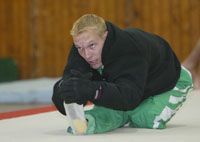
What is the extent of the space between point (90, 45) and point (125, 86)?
0.22 m

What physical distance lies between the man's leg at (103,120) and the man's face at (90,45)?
0.93 feet

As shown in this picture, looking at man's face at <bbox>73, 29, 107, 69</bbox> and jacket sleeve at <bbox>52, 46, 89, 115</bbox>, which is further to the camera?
jacket sleeve at <bbox>52, 46, 89, 115</bbox>

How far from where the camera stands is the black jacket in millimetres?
2264

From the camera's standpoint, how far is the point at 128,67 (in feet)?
7.68

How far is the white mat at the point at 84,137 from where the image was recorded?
2283 mm

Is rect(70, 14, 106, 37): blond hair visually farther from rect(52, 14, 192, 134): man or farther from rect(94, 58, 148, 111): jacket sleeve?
rect(94, 58, 148, 111): jacket sleeve

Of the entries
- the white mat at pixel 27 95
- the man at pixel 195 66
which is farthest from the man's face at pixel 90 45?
the white mat at pixel 27 95

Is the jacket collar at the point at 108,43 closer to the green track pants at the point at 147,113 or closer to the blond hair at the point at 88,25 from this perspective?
the blond hair at the point at 88,25

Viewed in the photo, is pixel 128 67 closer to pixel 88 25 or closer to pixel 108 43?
pixel 108 43

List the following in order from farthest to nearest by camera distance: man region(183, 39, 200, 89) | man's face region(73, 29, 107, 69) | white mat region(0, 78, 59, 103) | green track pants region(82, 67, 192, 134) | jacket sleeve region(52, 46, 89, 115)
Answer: white mat region(0, 78, 59, 103) < man region(183, 39, 200, 89) < green track pants region(82, 67, 192, 134) < jacket sleeve region(52, 46, 89, 115) < man's face region(73, 29, 107, 69)

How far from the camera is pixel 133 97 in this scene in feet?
7.50

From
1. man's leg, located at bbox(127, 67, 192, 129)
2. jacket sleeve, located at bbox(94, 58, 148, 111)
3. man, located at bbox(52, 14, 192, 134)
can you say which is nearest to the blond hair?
man, located at bbox(52, 14, 192, 134)

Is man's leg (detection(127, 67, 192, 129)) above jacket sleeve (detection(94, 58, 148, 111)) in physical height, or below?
below

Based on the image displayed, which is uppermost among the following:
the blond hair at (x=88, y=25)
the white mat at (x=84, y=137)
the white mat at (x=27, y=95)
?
the blond hair at (x=88, y=25)
